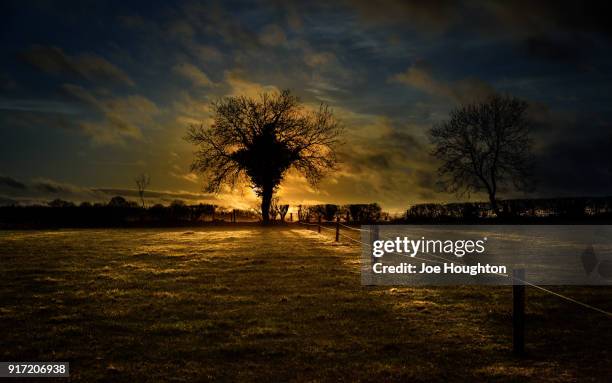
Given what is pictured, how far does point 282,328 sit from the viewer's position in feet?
31.4

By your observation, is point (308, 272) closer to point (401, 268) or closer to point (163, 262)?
point (401, 268)

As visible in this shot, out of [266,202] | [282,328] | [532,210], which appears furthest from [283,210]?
[282,328]

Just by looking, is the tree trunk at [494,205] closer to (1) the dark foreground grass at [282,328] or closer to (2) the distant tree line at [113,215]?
(2) the distant tree line at [113,215]

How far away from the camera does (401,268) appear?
1809 cm

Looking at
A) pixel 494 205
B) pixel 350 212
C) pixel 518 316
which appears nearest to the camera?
pixel 518 316

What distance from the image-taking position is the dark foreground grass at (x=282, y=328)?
743 cm

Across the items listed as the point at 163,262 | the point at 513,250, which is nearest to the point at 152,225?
the point at 163,262

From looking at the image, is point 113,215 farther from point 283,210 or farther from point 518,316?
point 518,316

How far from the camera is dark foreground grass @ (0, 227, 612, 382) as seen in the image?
7426 millimetres

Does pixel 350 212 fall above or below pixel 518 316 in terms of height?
above

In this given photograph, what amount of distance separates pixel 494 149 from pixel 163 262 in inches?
1494

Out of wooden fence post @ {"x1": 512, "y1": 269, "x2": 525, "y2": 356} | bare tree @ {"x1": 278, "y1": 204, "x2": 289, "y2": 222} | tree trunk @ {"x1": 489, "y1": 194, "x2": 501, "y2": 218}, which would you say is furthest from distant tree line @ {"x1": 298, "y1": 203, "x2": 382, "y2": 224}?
wooden fence post @ {"x1": 512, "y1": 269, "x2": 525, "y2": 356}

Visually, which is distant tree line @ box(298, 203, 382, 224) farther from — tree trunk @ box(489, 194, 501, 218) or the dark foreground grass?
the dark foreground grass

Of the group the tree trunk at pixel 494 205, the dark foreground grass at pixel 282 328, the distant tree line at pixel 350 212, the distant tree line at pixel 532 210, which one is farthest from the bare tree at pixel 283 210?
the dark foreground grass at pixel 282 328
